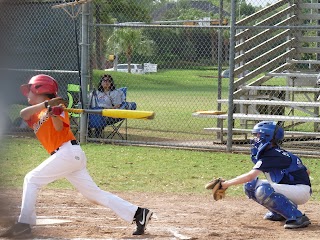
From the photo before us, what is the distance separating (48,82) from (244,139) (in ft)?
27.1

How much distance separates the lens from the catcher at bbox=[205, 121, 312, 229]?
7.24 metres

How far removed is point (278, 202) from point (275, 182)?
26 centimetres

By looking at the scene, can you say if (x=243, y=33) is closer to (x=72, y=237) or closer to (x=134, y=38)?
(x=72, y=237)

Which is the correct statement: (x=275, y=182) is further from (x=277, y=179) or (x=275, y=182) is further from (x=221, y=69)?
(x=221, y=69)

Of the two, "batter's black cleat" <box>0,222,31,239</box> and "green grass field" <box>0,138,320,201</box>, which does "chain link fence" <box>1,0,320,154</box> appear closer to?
"green grass field" <box>0,138,320,201</box>

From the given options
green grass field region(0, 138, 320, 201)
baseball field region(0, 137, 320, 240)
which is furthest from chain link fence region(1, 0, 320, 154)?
baseball field region(0, 137, 320, 240)

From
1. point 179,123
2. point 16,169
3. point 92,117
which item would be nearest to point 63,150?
point 16,169

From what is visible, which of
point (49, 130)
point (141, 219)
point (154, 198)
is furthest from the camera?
point (154, 198)

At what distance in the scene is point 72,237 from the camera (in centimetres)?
665

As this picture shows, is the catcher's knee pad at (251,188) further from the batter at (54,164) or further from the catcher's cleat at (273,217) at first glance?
the batter at (54,164)

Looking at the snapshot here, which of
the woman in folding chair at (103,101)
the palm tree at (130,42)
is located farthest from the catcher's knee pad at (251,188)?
the palm tree at (130,42)

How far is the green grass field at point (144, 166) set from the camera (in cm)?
983

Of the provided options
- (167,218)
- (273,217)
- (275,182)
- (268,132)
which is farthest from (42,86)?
(273,217)

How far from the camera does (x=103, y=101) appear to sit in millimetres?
14062
